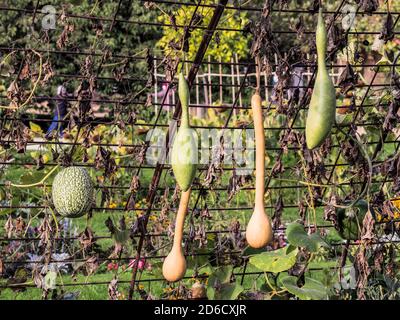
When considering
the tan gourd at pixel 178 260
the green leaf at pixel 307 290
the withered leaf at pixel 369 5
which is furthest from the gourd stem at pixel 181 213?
the withered leaf at pixel 369 5

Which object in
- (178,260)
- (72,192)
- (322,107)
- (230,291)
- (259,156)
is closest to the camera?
(322,107)

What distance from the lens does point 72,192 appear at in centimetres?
265

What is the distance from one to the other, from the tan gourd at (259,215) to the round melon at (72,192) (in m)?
1.26

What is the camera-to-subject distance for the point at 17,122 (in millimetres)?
2867

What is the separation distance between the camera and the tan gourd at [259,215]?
146cm

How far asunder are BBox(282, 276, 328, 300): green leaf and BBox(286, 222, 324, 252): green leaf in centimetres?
19

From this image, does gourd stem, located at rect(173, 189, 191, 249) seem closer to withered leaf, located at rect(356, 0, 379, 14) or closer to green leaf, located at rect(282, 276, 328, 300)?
green leaf, located at rect(282, 276, 328, 300)

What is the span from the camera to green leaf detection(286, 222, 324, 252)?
2490 millimetres

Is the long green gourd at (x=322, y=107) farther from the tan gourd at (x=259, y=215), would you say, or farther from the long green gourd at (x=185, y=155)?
the long green gourd at (x=185, y=155)

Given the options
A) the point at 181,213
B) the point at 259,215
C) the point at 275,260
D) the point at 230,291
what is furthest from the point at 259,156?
the point at 230,291

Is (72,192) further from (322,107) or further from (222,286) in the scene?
(322,107)

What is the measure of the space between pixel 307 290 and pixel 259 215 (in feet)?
4.21

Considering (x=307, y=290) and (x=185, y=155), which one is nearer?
(x=185, y=155)
